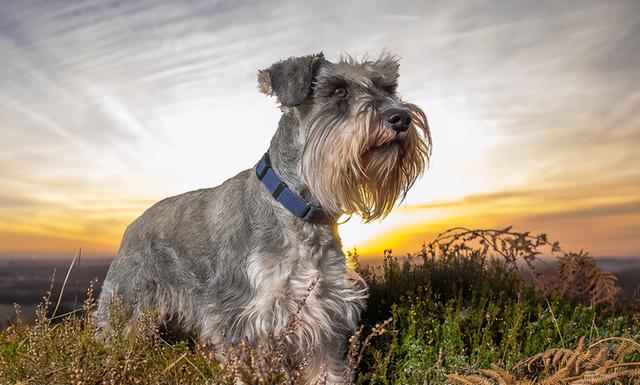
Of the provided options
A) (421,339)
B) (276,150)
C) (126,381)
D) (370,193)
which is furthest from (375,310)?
(126,381)

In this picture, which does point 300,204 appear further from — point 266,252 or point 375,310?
point 375,310

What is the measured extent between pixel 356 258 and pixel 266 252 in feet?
7.93

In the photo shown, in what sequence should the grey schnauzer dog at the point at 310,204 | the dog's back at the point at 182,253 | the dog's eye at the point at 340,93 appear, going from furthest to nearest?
the dog's back at the point at 182,253 < the dog's eye at the point at 340,93 < the grey schnauzer dog at the point at 310,204

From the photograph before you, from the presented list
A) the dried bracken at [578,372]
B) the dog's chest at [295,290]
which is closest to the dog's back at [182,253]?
the dog's chest at [295,290]

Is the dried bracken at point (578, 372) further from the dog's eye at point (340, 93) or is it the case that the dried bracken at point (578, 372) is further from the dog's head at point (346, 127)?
the dog's eye at point (340, 93)

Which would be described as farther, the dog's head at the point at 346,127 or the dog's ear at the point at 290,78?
the dog's ear at the point at 290,78

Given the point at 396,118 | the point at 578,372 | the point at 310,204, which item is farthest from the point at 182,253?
the point at 578,372

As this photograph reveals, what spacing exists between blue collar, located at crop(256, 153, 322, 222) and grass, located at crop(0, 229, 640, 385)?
3.35 ft

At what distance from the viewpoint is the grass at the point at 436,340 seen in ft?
15.6

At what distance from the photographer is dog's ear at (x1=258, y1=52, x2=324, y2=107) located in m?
5.21

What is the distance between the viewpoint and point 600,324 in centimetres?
775

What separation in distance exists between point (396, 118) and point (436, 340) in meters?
2.21

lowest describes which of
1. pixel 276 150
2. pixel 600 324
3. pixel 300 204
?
pixel 600 324

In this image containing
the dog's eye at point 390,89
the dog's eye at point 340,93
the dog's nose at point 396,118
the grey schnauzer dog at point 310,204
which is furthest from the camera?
the dog's eye at point 390,89
